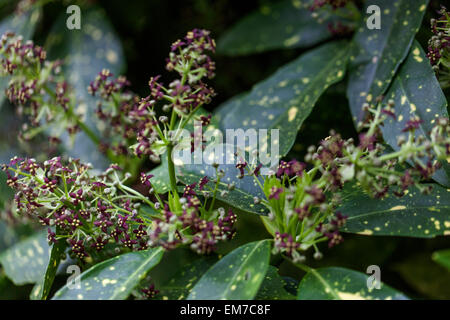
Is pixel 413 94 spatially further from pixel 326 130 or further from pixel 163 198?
pixel 163 198

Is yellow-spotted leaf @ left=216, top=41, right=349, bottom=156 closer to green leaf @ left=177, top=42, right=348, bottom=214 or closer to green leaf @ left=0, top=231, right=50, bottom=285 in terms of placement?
green leaf @ left=177, top=42, right=348, bottom=214

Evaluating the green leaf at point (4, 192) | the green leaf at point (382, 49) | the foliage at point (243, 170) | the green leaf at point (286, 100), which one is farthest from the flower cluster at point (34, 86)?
the green leaf at point (382, 49)

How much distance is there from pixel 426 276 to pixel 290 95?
68 cm

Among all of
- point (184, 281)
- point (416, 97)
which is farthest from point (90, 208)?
point (416, 97)

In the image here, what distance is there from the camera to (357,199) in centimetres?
93

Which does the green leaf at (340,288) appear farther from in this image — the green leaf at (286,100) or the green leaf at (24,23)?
the green leaf at (24,23)

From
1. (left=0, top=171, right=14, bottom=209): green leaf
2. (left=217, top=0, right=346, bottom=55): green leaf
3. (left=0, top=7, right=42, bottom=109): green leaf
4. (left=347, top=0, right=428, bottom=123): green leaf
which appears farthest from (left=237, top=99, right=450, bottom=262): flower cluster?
(left=0, top=7, right=42, bottom=109): green leaf

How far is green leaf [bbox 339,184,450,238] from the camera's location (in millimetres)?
836

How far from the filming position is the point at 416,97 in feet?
3.37

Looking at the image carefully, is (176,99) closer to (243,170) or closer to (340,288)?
(243,170)

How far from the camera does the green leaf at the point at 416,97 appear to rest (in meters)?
0.97

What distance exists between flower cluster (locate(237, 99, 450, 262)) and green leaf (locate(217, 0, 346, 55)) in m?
0.78

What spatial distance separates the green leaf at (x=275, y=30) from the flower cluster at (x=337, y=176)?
2.56 feet

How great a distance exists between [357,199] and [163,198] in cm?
40
